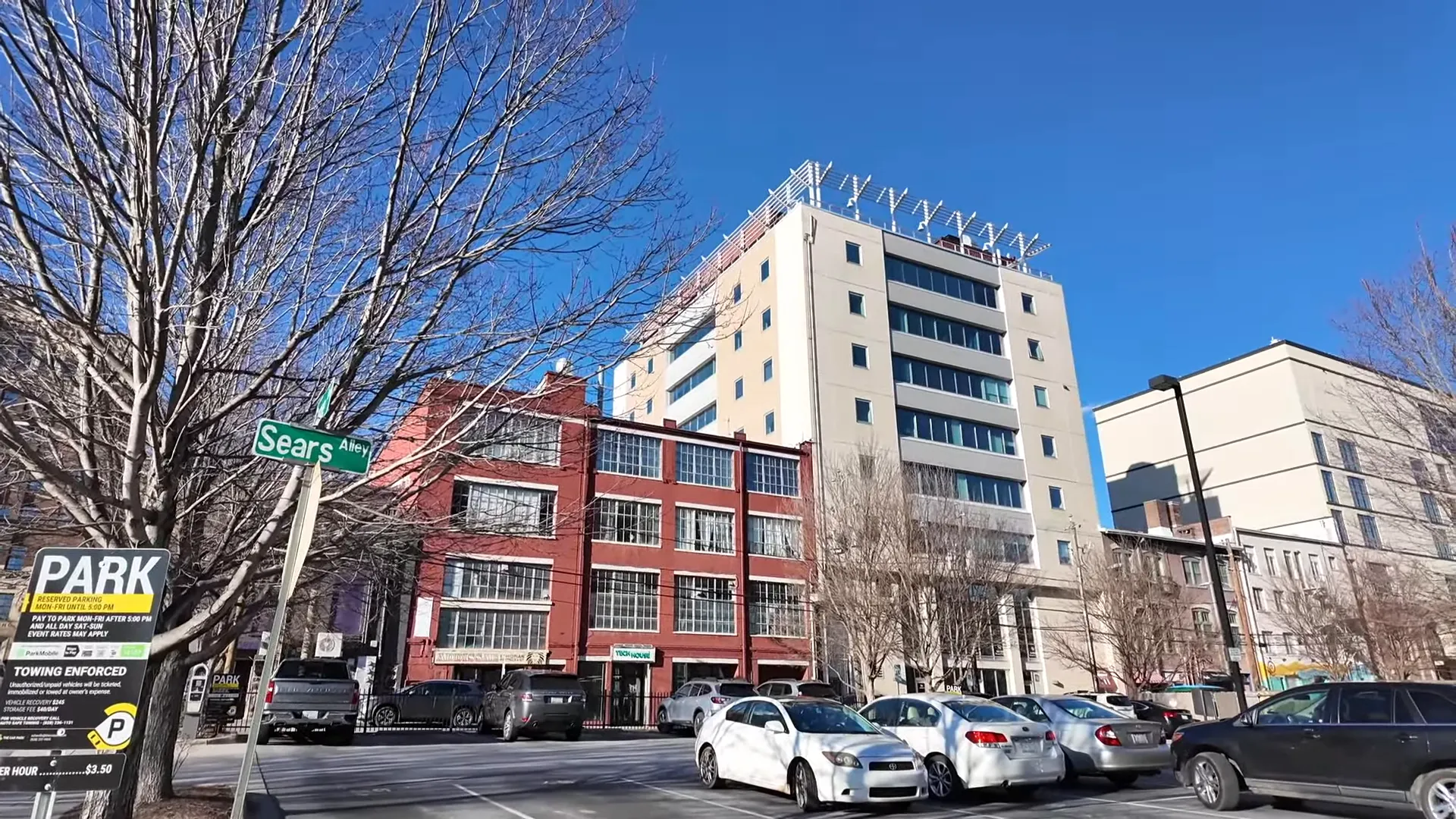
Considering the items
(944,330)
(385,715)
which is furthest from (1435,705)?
(944,330)

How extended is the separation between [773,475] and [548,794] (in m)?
29.5

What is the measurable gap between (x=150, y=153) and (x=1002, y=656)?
42.3m

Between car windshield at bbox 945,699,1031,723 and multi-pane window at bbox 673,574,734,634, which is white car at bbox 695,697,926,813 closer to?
car windshield at bbox 945,699,1031,723

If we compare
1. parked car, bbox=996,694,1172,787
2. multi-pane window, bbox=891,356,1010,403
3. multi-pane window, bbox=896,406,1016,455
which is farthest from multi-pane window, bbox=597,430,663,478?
parked car, bbox=996,694,1172,787

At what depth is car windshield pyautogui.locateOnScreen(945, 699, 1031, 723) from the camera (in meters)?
12.0

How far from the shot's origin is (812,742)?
10.5 meters

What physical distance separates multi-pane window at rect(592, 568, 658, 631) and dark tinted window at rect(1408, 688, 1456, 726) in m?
28.2

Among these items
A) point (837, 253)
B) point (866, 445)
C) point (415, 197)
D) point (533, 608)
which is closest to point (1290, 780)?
point (415, 197)

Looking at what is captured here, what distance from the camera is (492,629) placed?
31766 millimetres

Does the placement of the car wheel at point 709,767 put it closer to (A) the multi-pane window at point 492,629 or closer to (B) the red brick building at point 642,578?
(B) the red brick building at point 642,578

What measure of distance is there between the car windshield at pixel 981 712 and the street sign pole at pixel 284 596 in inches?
373

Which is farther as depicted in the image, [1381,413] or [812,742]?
[1381,413]

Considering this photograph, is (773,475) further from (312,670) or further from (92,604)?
(92,604)

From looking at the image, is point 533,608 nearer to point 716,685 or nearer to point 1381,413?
point 716,685
